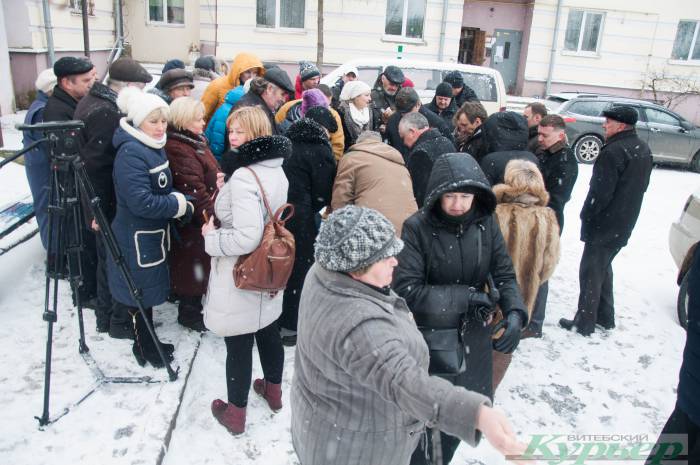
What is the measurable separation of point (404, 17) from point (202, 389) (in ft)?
54.4

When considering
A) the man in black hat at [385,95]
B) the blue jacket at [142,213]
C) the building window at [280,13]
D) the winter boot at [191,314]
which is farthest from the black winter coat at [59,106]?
the building window at [280,13]

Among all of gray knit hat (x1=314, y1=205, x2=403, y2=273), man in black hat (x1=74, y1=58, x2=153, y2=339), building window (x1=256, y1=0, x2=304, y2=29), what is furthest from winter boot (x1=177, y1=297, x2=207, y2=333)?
building window (x1=256, y1=0, x2=304, y2=29)

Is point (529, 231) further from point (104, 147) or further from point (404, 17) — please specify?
point (404, 17)

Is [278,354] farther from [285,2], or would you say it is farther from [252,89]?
[285,2]

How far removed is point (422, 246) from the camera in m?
2.66

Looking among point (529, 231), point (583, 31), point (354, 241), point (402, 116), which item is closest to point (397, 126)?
point (402, 116)

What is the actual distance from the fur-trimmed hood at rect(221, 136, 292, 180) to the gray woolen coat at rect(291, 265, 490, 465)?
3.74 ft

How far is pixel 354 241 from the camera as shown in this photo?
1768 millimetres

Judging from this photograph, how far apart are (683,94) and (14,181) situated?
67.3ft

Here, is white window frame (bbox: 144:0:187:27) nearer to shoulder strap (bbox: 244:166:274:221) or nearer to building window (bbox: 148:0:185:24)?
building window (bbox: 148:0:185:24)

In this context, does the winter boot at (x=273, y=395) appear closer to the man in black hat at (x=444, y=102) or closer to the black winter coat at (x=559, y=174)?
the black winter coat at (x=559, y=174)

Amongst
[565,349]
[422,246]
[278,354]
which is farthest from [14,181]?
[565,349]

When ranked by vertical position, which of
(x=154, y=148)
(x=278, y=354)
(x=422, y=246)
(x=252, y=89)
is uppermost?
(x=252, y=89)

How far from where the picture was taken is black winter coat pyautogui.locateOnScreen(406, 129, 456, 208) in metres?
4.16
